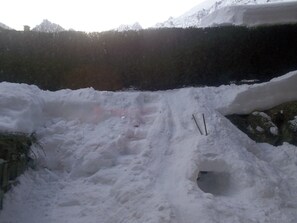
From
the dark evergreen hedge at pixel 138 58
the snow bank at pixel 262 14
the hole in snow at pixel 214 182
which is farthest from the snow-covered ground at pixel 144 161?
the snow bank at pixel 262 14

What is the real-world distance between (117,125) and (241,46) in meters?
3.89

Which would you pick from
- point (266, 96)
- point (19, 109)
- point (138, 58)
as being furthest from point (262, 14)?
point (19, 109)

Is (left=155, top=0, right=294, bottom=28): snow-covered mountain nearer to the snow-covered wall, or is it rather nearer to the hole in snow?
the snow-covered wall

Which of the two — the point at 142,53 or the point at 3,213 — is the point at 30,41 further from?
the point at 3,213

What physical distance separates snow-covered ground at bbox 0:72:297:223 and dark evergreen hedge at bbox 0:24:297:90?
3.45 feet

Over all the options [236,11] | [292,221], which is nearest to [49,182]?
[292,221]

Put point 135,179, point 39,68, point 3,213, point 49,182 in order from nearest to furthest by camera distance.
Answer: point 3,213, point 135,179, point 49,182, point 39,68

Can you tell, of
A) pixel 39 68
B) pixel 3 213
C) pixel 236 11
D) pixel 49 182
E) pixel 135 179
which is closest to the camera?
pixel 3 213

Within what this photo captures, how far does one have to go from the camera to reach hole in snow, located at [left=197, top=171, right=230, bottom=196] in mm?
5621

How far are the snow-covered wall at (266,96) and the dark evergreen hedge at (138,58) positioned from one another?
1.20 meters

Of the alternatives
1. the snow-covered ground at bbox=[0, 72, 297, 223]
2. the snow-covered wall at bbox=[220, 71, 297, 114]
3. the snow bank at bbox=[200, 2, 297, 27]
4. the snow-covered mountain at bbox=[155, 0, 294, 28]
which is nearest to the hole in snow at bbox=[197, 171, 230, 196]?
the snow-covered ground at bbox=[0, 72, 297, 223]

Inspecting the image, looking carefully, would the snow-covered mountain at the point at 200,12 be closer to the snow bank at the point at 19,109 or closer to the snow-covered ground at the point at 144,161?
the snow-covered ground at the point at 144,161

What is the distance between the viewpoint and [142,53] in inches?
360

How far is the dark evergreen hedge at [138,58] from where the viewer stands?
347 inches
